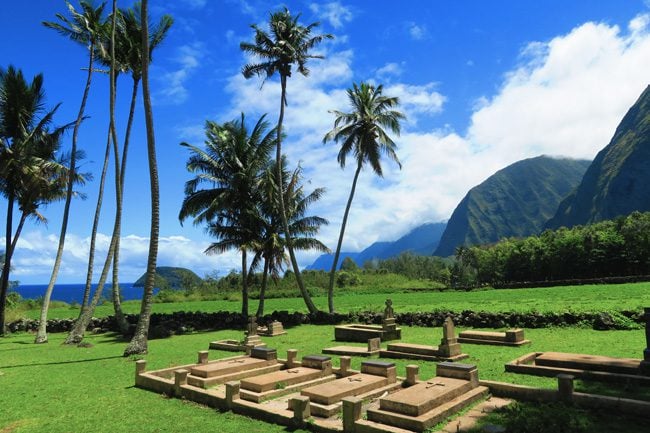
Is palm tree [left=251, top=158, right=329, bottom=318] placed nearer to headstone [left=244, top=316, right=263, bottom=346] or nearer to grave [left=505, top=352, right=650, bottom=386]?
headstone [left=244, top=316, right=263, bottom=346]

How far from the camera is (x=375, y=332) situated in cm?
1838

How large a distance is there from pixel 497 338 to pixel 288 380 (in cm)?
838

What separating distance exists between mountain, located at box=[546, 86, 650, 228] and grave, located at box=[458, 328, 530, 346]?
155307 millimetres

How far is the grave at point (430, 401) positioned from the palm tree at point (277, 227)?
17.2 metres

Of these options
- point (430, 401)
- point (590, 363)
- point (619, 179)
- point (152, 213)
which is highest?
point (619, 179)

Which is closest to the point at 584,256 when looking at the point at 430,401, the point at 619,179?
the point at 430,401

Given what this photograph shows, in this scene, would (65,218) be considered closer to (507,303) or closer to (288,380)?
(288,380)

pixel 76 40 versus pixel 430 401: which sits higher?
pixel 76 40

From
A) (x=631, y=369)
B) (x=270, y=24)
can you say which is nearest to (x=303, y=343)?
(x=631, y=369)

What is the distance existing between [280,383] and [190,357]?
21.5ft

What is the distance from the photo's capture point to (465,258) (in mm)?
106750

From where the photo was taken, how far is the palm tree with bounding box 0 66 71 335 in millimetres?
23375

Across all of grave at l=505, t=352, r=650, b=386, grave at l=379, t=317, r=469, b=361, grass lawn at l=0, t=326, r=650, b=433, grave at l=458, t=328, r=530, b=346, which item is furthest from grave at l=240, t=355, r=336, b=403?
grave at l=458, t=328, r=530, b=346

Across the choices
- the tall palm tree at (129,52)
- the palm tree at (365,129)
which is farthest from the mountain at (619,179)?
the tall palm tree at (129,52)
